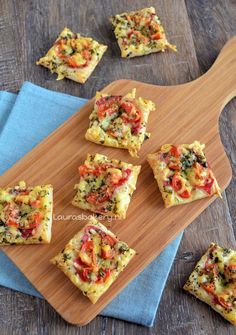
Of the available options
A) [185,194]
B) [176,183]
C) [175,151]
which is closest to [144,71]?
[175,151]

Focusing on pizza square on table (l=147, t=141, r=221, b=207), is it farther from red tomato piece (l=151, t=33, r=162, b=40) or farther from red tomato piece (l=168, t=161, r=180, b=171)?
red tomato piece (l=151, t=33, r=162, b=40)

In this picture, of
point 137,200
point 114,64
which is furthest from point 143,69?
point 137,200

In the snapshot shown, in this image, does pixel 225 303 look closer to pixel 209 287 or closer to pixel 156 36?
pixel 209 287

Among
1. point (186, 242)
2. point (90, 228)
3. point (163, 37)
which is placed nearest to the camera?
point (90, 228)

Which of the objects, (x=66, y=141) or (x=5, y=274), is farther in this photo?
(x=66, y=141)

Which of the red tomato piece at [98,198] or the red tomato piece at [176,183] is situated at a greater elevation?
the red tomato piece at [176,183]

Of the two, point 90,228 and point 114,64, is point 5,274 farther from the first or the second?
point 114,64

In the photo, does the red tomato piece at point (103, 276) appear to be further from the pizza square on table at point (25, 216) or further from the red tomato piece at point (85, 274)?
the pizza square on table at point (25, 216)

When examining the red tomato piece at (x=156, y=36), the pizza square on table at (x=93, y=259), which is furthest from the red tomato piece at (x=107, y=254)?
the red tomato piece at (x=156, y=36)
